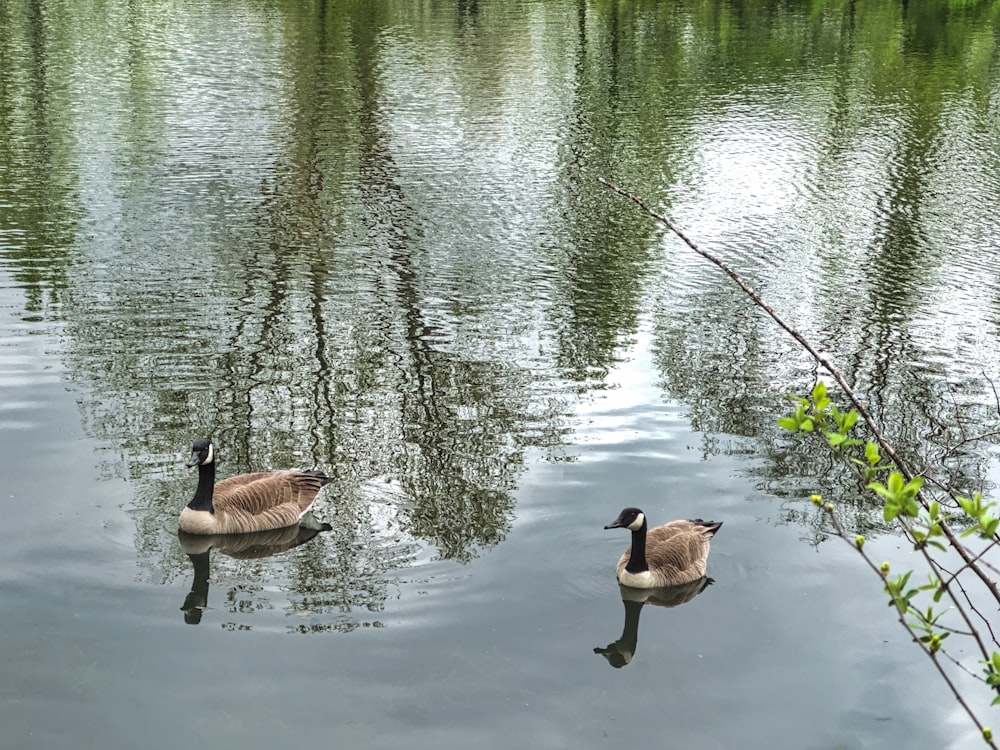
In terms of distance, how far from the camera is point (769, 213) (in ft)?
63.2

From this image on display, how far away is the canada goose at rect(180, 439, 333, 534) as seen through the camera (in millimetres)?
9633

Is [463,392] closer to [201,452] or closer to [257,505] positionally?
Answer: [257,505]

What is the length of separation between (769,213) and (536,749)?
13.6 metres

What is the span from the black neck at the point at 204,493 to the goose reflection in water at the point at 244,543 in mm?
225

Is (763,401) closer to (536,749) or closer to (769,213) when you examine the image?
(536,749)

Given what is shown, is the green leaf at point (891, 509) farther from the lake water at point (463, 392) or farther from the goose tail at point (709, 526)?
the goose tail at point (709, 526)

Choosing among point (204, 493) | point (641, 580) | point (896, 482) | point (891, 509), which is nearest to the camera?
point (891, 509)

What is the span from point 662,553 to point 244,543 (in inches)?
132

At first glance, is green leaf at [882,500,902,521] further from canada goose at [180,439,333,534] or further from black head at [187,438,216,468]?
black head at [187,438,216,468]

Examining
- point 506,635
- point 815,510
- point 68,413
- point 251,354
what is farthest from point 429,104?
point 506,635

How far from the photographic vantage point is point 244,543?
9.77m

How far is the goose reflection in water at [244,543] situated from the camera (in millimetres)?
9453

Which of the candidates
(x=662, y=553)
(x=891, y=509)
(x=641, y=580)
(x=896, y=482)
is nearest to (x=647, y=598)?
(x=641, y=580)

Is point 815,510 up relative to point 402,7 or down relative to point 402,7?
down
